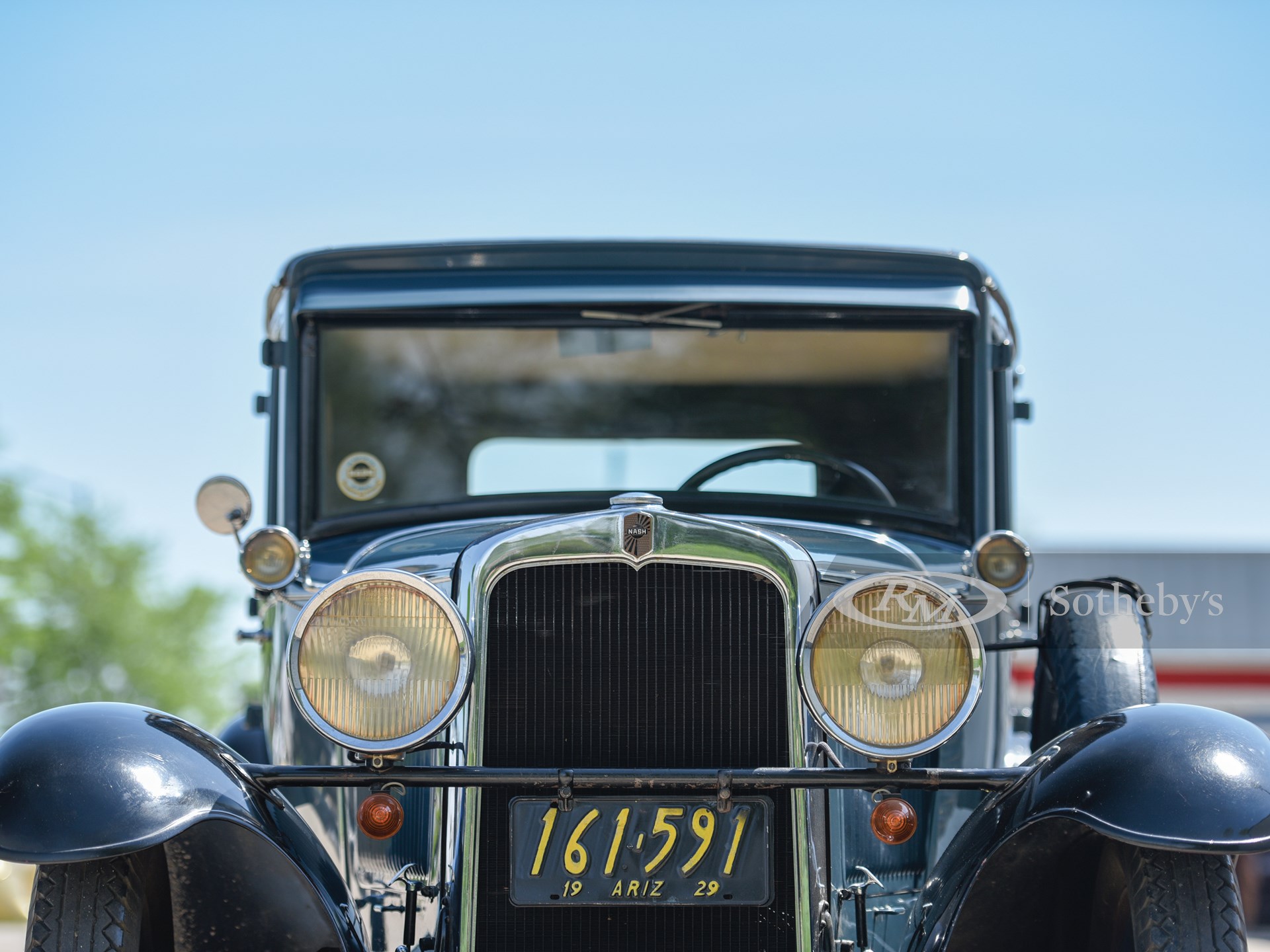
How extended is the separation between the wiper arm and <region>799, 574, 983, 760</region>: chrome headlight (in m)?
1.43

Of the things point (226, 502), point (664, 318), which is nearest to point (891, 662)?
point (664, 318)

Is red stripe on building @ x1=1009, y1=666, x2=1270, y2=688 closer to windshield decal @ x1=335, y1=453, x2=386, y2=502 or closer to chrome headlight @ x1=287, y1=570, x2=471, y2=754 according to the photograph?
windshield decal @ x1=335, y1=453, x2=386, y2=502

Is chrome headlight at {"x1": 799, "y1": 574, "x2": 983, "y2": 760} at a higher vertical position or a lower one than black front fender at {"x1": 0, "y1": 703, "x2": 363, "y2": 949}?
higher

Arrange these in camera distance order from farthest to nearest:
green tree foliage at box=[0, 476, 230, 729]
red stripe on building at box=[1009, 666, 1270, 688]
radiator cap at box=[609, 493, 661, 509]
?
green tree foliage at box=[0, 476, 230, 729] < red stripe on building at box=[1009, 666, 1270, 688] < radiator cap at box=[609, 493, 661, 509]

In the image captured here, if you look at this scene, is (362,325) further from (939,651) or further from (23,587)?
(23,587)

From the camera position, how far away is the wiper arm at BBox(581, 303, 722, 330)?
3875 millimetres

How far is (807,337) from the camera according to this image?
391cm

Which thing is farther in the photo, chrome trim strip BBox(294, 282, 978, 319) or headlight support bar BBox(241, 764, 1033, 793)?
chrome trim strip BBox(294, 282, 978, 319)

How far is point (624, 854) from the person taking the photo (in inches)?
105

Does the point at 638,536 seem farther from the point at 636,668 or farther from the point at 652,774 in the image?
the point at 652,774

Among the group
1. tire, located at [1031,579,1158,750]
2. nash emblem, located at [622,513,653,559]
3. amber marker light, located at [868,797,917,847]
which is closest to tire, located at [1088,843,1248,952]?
amber marker light, located at [868,797,917,847]

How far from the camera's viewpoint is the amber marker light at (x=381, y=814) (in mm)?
2723

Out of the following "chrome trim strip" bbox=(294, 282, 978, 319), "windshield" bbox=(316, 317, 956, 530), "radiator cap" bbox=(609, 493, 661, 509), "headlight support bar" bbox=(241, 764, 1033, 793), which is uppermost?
"chrome trim strip" bbox=(294, 282, 978, 319)

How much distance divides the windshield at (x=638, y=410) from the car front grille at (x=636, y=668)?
107 cm
